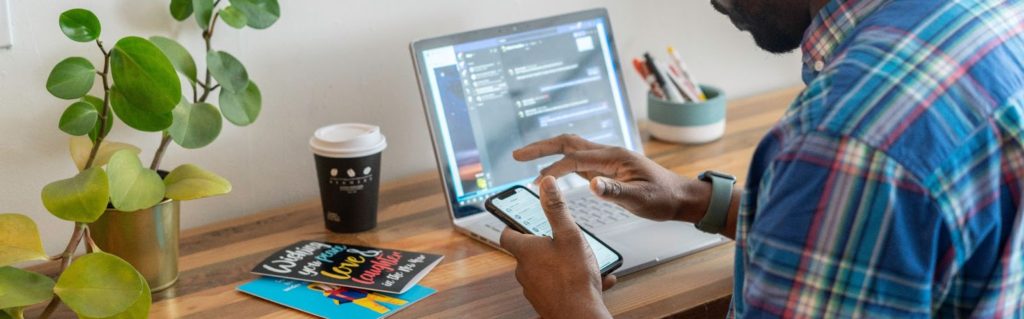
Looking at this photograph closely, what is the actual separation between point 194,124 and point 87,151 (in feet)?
0.40

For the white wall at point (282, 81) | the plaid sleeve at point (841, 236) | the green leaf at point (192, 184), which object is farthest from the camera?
the white wall at point (282, 81)

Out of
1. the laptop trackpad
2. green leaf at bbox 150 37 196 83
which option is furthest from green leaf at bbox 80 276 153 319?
the laptop trackpad

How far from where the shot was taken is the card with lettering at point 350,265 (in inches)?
49.3

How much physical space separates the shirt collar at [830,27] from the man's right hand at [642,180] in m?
0.33

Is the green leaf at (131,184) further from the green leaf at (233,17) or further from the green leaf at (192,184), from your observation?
the green leaf at (233,17)

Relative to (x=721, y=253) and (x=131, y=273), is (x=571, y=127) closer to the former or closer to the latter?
(x=721, y=253)

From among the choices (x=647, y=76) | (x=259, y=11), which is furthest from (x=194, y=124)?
(x=647, y=76)

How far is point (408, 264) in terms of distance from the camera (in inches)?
51.6

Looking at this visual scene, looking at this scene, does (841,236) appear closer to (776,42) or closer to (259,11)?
(776,42)

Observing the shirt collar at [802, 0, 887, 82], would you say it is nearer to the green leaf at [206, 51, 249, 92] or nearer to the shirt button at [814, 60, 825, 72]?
the shirt button at [814, 60, 825, 72]

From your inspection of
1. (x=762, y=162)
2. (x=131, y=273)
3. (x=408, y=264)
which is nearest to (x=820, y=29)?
(x=762, y=162)

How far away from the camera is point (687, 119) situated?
1.74 metres

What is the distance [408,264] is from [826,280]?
0.58 meters

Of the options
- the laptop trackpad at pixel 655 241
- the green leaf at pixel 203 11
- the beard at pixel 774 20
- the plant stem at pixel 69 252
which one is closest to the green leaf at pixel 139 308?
the plant stem at pixel 69 252
